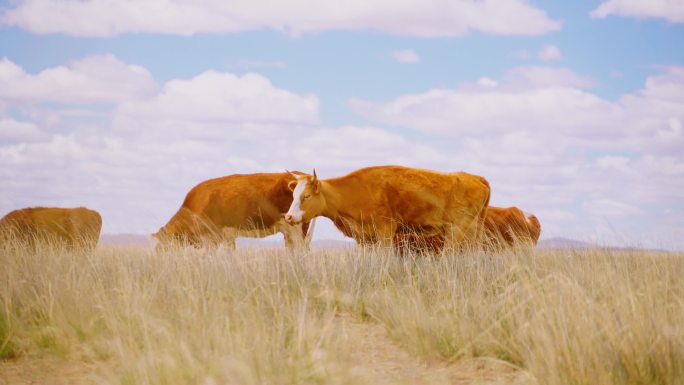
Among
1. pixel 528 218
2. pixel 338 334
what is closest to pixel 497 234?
pixel 528 218

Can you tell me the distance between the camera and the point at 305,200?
472 inches

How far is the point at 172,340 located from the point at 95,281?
4.04 metres

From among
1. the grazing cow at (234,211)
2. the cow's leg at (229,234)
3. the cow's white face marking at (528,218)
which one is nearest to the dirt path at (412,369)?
the grazing cow at (234,211)

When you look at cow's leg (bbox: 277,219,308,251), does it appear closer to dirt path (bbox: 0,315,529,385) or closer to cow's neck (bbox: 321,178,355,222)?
cow's neck (bbox: 321,178,355,222)

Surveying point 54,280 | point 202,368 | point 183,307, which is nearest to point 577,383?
point 202,368

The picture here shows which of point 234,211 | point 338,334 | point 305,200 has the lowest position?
point 338,334

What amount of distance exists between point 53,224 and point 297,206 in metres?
8.56

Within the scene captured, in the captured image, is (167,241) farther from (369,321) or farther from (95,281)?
(369,321)

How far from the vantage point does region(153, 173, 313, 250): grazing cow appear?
16.0m

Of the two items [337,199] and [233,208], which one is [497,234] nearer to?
[337,199]

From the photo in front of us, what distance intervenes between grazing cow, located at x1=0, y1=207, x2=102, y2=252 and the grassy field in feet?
26.9

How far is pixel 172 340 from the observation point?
621 centimetres

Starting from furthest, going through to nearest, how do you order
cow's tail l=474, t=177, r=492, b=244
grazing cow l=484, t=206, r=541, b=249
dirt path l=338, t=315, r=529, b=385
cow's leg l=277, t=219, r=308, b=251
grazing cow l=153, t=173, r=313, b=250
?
grazing cow l=153, t=173, r=313, b=250 → grazing cow l=484, t=206, r=541, b=249 → cow's leg l=277, t=219, r=308, b=251 → cow's tail l=474, t=177, r=492, b=244 → dirt path l=338, t=315, r=529, b=385

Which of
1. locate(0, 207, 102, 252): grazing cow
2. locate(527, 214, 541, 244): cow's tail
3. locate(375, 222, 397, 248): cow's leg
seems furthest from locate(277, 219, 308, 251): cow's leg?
locate(527, 214, 541, 244): cow's tail
